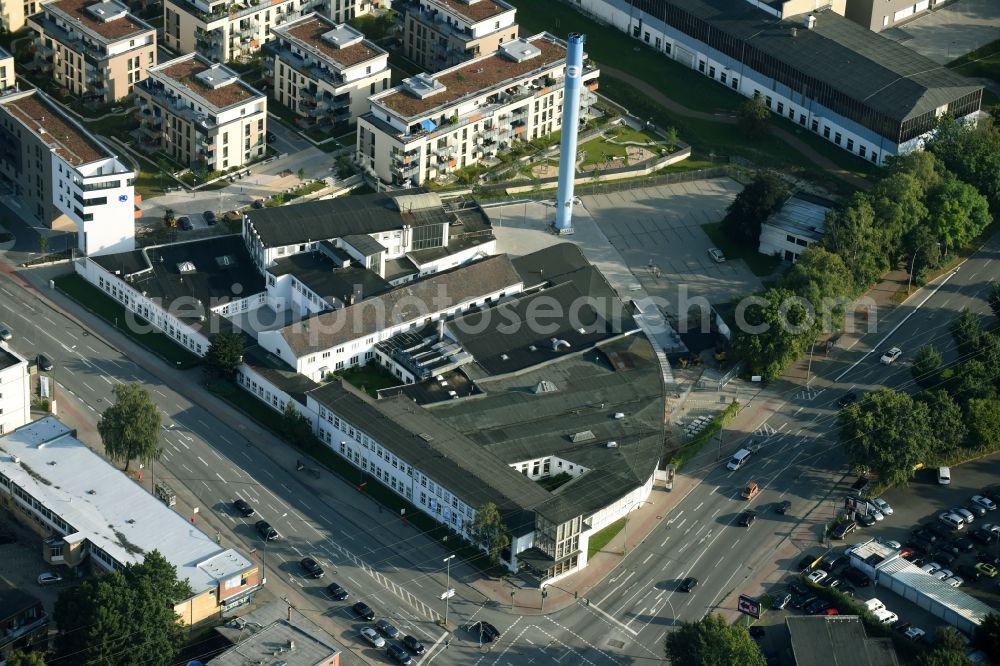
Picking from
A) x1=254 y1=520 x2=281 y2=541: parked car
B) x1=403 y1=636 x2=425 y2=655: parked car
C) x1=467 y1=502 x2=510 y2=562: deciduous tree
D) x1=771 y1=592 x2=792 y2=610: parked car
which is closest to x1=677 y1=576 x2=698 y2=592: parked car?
x1=771 y1=592 x2=792 y2=610: parked car

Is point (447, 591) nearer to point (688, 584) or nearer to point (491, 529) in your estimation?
point (491, 529)

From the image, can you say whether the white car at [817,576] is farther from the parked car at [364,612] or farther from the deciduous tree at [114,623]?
the deciduous tree at [114,623]

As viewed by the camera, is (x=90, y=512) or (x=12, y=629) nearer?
(x=12, y=629)

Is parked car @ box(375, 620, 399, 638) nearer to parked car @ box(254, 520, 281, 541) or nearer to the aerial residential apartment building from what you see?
the aerial residential apartment building

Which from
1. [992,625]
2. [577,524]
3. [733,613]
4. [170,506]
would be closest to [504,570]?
[577,524]

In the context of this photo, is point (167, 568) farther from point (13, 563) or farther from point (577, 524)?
point (577, 524)

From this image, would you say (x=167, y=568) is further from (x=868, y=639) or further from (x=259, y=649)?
(x=868, y=639)

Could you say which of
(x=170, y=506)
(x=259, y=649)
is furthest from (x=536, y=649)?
(x=170, y=506)
